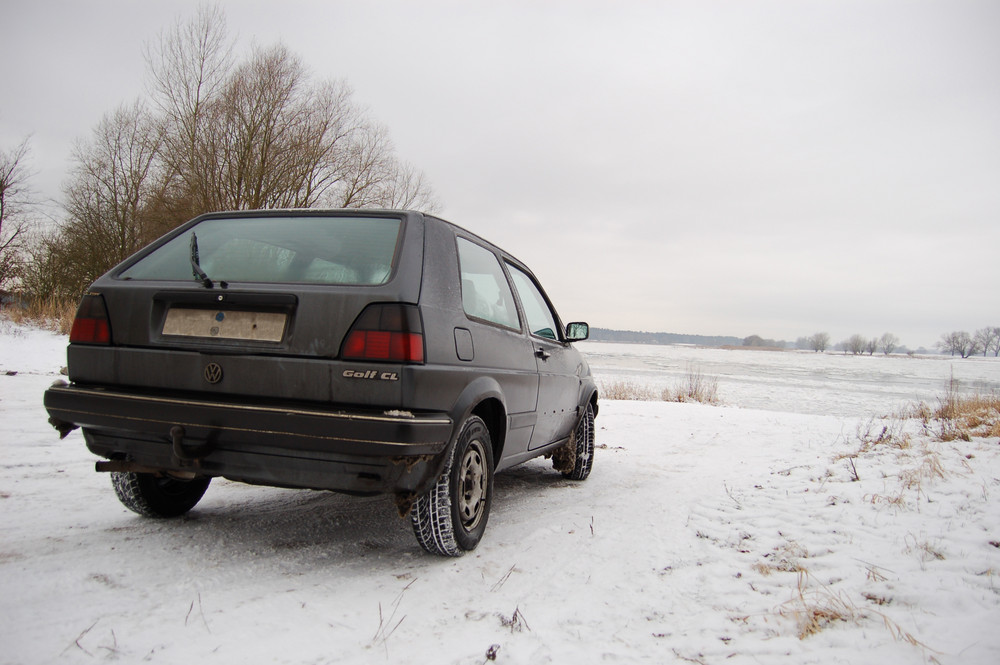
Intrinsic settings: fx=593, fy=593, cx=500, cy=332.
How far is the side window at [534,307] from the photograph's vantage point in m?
4.10

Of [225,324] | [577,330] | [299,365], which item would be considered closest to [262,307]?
[225,324]

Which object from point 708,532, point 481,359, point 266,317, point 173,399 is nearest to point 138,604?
point 173,399

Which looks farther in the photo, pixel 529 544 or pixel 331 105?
pixel 331 105

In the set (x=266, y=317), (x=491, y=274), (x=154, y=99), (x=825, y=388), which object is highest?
(x=154, y=99)

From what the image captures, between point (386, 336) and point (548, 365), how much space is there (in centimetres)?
193

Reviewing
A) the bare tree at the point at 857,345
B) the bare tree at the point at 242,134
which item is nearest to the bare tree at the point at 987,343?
the bare tree at the point at 857,345

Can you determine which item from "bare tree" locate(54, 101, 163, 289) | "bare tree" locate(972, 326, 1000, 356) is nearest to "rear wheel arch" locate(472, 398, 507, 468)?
"bare tree" locate(54, 101, 163, 289)

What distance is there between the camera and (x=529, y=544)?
10.5 ft

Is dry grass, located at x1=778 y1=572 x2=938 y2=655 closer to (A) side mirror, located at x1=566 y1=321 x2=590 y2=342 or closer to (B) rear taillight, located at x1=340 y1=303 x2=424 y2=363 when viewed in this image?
(B) rear taillight, located at x1=340 y1=303 x2=424 y2=363

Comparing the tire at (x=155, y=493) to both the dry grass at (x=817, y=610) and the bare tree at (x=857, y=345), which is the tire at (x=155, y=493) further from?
the bare tree at (x=857, y=345)

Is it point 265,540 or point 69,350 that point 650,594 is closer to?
point 265,540

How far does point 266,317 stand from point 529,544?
1.80 metres

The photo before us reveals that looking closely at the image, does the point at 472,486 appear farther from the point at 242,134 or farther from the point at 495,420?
the point at 242,134

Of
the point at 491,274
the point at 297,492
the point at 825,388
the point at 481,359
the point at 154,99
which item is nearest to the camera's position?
the point at 481,359
